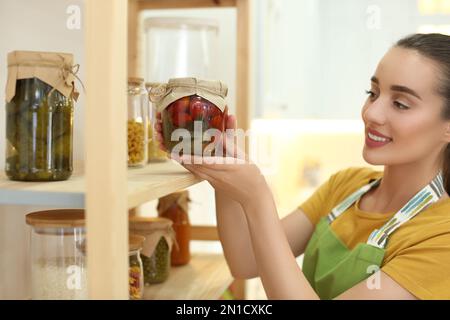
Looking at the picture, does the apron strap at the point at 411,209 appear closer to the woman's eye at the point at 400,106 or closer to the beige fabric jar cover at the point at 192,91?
the woman's eye at the point at 400,106

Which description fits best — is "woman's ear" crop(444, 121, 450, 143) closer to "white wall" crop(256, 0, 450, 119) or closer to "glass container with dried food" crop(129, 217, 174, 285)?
"glass container with dried food" crop(129, 217, 174, 285)

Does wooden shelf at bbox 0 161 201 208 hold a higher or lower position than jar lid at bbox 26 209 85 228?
higher

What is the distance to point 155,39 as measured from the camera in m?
1.56

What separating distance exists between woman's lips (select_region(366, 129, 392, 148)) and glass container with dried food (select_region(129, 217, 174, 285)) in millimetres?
479

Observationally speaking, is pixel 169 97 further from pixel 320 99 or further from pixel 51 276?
pixel 320 99

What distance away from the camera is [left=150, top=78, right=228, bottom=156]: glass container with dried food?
2.73 feet

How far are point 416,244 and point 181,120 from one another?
1.56ft

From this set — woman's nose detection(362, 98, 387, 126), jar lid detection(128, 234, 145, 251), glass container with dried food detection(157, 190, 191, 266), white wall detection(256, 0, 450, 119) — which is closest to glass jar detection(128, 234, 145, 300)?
jar lid detection(128, 234, 145, 251)

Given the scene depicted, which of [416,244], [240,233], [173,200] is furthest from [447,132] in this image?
[173,200]

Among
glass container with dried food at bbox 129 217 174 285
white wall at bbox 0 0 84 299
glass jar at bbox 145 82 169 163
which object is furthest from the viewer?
glass container with dried food at bbox 129 217 174 285

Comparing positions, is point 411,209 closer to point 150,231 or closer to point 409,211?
point 409,211

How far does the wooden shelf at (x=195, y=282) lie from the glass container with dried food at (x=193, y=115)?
1.56 ft

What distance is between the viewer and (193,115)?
2.73 ft
